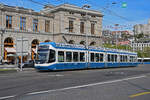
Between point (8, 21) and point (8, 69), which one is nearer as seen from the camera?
point (8, 69)

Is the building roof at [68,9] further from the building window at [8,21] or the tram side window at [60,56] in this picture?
the tram side window at [60,56]

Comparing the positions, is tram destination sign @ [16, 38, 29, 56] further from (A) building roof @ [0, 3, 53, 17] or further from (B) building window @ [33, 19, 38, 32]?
(B) building window @ [33, 19, 38, 32]

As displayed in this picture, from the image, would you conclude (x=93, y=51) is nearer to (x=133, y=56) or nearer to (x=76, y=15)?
(x=133, y=56)

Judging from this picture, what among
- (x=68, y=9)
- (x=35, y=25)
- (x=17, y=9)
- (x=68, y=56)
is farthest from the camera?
(x=68, y=9)

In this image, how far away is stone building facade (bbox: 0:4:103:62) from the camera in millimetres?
46062

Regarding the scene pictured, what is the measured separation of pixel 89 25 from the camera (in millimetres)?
59656

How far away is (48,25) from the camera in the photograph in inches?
2146

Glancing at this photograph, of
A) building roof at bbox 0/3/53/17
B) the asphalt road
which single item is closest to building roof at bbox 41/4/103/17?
building roof at bbox 0/3/53/17

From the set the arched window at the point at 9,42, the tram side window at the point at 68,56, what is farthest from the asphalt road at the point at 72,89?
the arched window at the point at 9,42

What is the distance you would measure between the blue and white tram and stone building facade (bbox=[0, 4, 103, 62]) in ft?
57.3

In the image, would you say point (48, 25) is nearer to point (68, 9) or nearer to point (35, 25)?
point (35, 25)

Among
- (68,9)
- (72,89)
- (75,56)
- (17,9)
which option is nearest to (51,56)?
(75,56)

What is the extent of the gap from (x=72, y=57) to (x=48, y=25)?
28845 mm

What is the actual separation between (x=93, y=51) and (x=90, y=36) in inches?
1149
